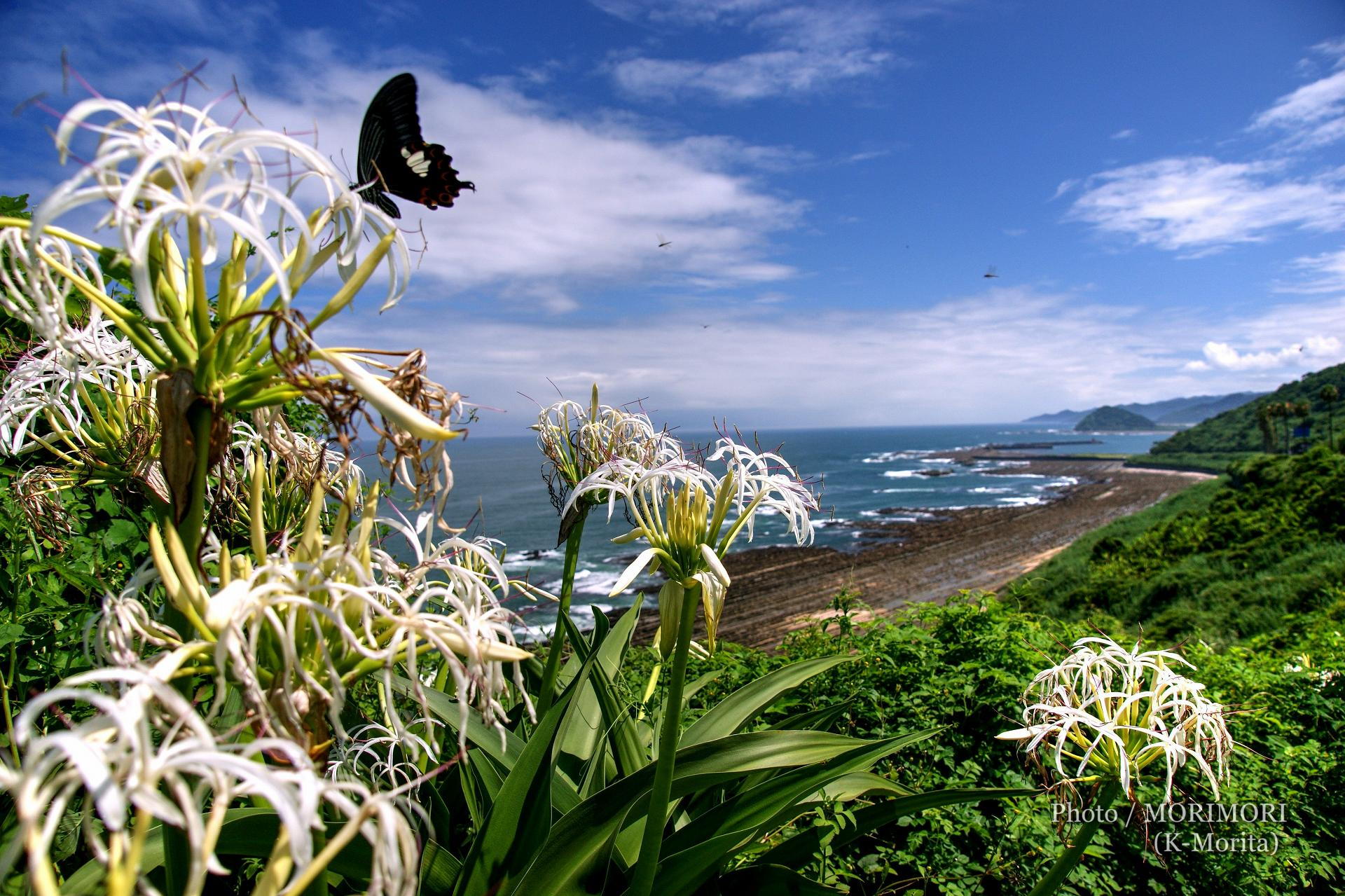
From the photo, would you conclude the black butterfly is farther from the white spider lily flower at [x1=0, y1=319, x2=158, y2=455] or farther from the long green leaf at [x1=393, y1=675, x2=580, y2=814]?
the long green leaf at [x1=393, y1=675, x2=580, y2=814]

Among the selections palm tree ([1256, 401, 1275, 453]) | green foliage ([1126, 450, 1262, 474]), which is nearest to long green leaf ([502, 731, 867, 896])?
palm tree ([1256, 401, 1275, 453])

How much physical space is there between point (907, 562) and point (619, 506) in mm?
33979

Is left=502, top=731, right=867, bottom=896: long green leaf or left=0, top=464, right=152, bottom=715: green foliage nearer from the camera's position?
left=502, top=731, right=867, bottom=896: long green leaf

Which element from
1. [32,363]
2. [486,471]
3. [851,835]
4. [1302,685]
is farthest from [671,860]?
[486,471]

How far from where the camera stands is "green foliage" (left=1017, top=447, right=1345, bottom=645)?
32.1 feet

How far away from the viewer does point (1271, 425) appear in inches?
2766

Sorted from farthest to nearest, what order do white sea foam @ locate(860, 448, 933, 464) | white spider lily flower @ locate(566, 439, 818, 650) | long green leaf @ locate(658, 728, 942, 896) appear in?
white sea foam @ locate(860, 448, 933, 464)
long green leaf @ locate(658, 728, 942, 896)
white spider lily flower @ locate(566, 439, 818, 650)

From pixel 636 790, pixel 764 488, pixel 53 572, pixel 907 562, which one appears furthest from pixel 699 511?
pixel 907 562

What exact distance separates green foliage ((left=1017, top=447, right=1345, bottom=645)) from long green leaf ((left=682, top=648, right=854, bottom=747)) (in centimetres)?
319

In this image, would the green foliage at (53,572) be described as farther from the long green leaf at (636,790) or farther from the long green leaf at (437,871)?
the long green leaf at (636,790)

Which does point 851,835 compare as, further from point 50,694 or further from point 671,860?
point 50,694

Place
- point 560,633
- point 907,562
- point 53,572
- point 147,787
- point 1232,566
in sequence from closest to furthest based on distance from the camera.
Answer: point 147,787 < point 560,633 < point 53,572 < point 1232,566 < point 907,562

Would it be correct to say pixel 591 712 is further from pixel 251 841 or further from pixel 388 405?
pixel 388 405

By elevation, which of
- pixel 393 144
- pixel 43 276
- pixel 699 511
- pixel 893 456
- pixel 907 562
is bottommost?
pixel 907 562
